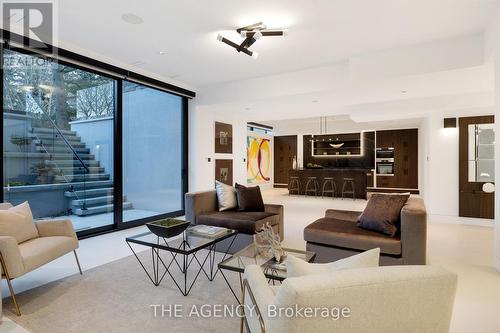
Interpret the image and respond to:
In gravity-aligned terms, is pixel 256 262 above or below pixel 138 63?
below

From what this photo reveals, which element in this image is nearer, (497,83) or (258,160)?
(497,83)

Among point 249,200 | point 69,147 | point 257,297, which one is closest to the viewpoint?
point 257,297

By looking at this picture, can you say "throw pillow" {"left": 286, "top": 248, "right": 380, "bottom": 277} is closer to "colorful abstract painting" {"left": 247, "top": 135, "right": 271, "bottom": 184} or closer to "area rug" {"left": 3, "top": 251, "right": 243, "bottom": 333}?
"area rug" {"left": 3, "top": 251, "right": 243, "bottom": 333}

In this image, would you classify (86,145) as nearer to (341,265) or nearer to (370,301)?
(341,265)

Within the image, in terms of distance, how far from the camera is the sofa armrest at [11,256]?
220 centimetres

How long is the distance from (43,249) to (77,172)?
224 cm

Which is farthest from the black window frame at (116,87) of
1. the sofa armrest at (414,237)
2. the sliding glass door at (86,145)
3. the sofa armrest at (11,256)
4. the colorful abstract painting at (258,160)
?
the colorful abstract painting at (258,160)

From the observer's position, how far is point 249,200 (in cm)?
416

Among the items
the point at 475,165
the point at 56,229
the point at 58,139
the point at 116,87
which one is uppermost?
the point at 116,87

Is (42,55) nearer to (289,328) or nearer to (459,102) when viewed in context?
(289,328)

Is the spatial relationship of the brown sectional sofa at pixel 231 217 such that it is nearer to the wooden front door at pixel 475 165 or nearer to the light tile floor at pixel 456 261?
the light tile floor at pixel 456 261

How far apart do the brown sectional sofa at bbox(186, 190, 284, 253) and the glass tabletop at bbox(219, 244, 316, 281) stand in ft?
3.38

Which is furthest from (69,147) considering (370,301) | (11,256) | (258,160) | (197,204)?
(258,160)

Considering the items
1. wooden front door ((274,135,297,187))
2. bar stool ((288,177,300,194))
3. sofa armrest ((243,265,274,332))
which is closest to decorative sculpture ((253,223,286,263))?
sofa armrest ((243,265,274,332))
